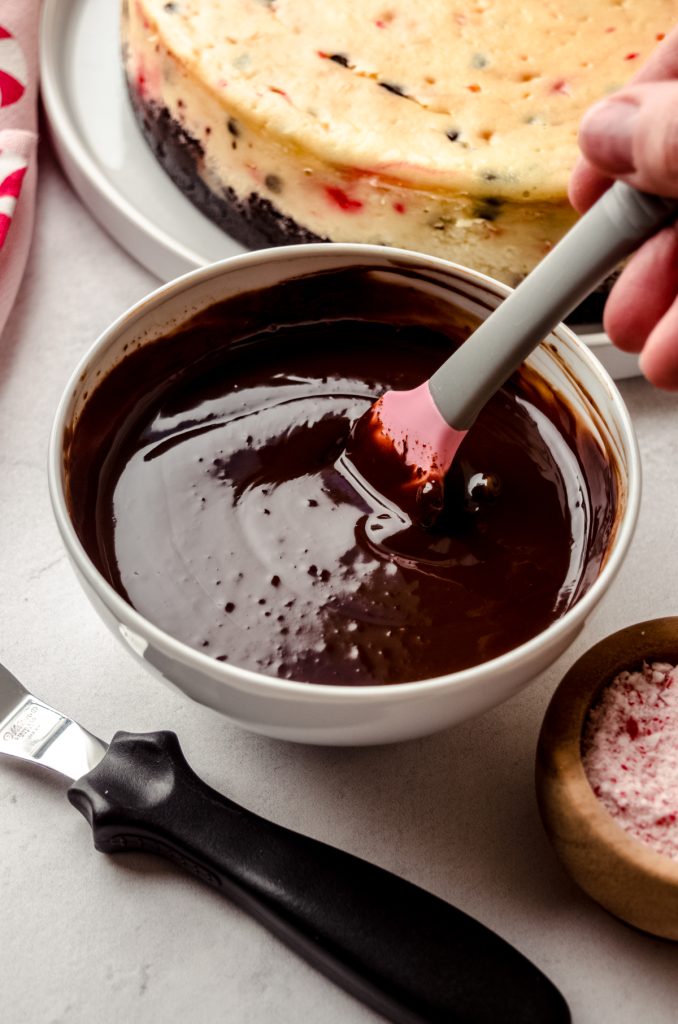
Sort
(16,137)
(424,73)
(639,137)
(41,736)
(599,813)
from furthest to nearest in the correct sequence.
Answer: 1. (16,137)
2. (424,73)
3. (41,736)
4. (599,813)
5. (639,137)

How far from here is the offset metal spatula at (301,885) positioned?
0.93 meters

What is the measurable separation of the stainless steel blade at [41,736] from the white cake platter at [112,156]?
65cm

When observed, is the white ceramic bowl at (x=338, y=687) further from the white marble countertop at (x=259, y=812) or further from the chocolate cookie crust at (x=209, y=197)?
the chocolate cookie crust at (x=209, y=197)

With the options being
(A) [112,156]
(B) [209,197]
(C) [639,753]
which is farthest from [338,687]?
(A) [112,156]

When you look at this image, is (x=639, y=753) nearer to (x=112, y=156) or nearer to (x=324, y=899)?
(x=324, y=899)

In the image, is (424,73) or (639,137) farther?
(424,73)

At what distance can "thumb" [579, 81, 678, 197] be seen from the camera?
0.82m

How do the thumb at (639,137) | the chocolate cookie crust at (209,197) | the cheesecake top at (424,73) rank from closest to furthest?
the thumb at (639,137), the cheesecake top at (424,73), the chocolate cookie crust at (209,197)

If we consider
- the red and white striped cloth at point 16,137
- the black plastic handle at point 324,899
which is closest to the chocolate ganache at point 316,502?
the black plastic handle at point 324,899

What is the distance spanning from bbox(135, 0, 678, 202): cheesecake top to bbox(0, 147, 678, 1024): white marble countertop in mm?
492

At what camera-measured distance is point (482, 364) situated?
3.45 feet

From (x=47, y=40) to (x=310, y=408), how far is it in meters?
0.87

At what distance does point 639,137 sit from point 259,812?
2.34 feet

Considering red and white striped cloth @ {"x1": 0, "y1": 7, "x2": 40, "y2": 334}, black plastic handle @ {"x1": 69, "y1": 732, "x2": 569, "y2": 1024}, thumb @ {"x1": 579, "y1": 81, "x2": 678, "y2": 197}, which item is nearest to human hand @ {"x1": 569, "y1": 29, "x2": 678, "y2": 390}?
thumb @ {"x1": 579, "y1": 81, "x2": 678, "y2": 197}
